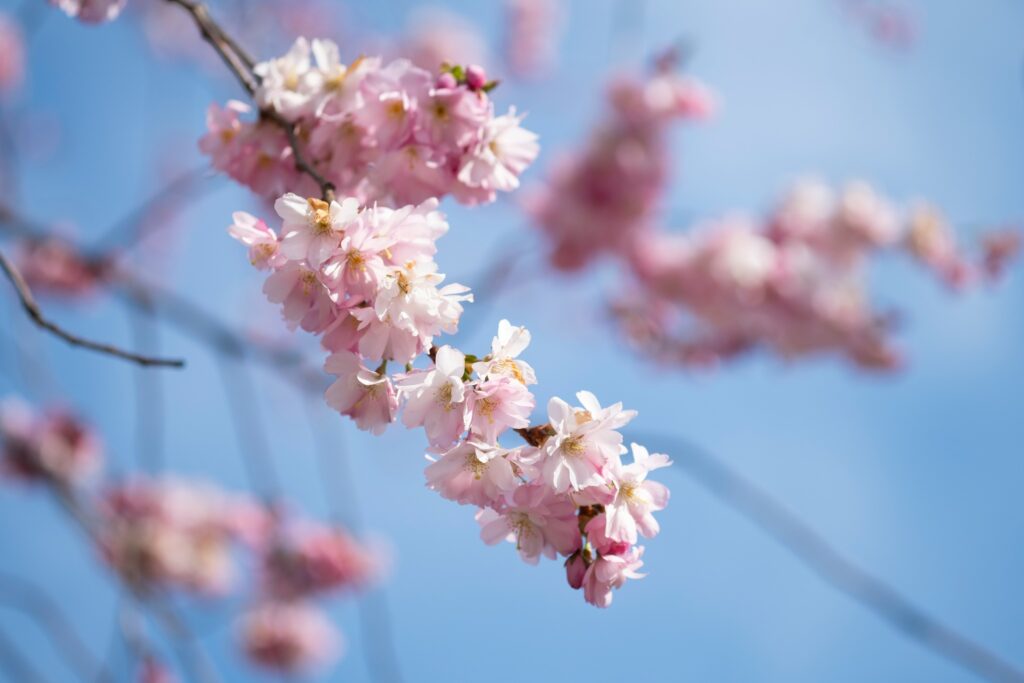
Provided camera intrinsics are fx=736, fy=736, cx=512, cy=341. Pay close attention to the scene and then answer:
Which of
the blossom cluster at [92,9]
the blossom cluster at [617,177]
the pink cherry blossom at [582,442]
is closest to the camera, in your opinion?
the pink cherry blossom at [582,442]

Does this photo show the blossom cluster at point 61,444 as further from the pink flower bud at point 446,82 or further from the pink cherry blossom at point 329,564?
the pink flower bud at point 446,82

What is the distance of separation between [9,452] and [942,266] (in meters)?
6.42

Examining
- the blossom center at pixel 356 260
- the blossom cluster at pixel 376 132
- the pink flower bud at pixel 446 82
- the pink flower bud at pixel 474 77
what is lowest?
the blossom center at pixel 356 260

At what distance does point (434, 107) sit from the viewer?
1169 mm

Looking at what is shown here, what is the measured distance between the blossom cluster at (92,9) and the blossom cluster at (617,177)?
402cm

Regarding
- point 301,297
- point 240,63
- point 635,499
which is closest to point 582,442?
point 635,499

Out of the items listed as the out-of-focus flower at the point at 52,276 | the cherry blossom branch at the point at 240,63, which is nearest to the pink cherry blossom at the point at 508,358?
the cherry blossom branch at the point at 240,63

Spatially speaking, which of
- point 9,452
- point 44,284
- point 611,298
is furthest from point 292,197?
point 44,284

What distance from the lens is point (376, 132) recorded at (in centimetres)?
119

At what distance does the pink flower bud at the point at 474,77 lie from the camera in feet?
3.85

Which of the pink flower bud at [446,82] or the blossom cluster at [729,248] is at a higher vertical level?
the blossom cluster at [729,248]

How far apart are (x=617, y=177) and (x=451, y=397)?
477 cm

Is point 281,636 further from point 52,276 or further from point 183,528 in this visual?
point 52,276

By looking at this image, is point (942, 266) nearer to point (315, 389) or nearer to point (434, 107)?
point (315, 389)
